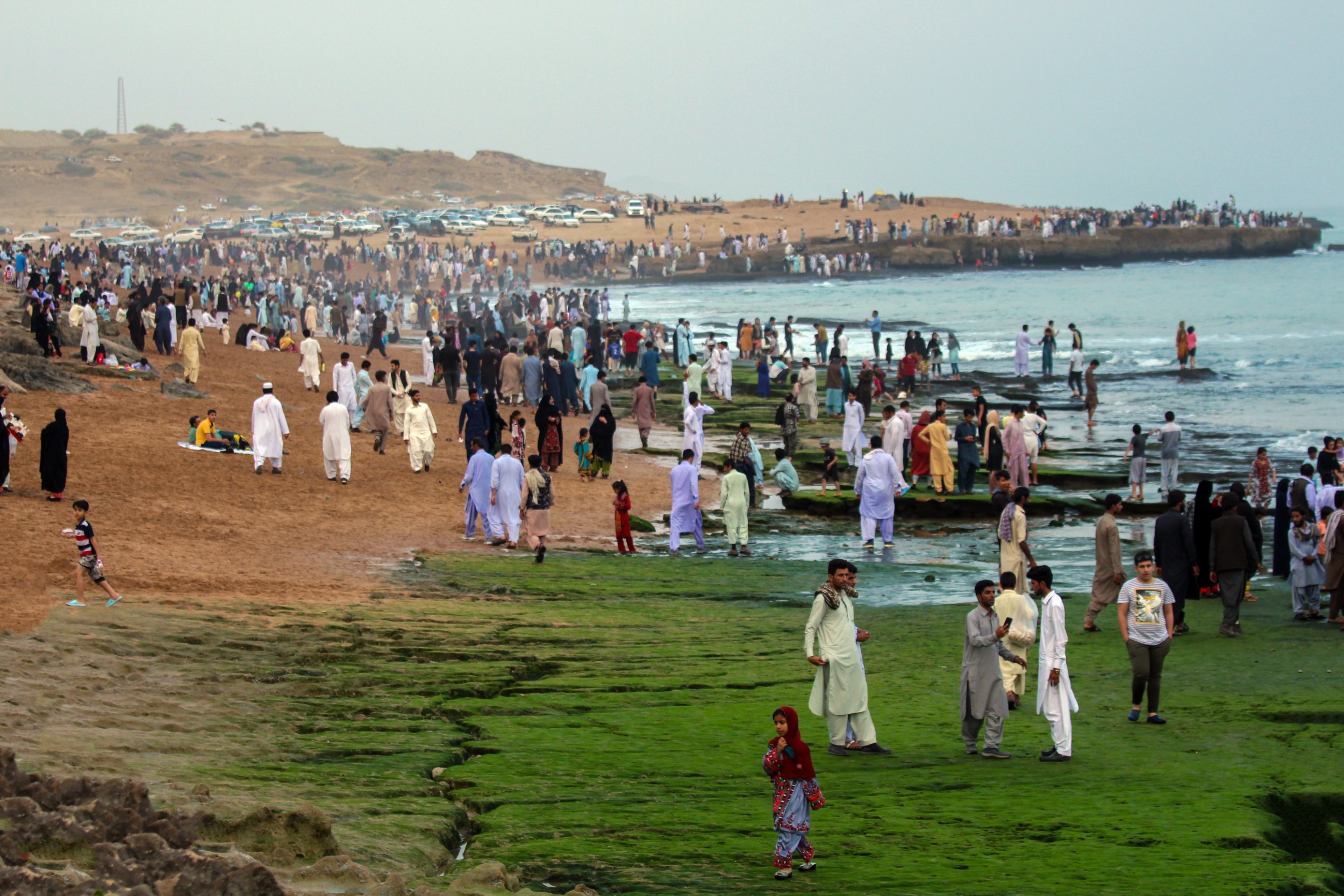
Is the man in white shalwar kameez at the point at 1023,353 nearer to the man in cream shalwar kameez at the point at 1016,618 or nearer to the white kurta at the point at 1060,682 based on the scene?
the man in cream shalwar kameez at the point at 1016,618

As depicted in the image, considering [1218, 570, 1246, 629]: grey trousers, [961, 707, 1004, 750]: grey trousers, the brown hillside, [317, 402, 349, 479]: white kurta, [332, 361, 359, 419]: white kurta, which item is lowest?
[961, 707, 1004, 750]: grey trousers

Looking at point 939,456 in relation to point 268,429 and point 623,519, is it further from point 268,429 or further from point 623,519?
point 268,429

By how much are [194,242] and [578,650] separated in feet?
230

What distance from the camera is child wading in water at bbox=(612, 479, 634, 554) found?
1602 cm

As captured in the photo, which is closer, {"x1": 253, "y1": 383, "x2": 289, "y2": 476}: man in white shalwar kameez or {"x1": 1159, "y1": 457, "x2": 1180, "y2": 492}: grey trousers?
{"x1": 253, "y1": 383, "x2": 289, "y2": 476}: man in white shalwar kameez

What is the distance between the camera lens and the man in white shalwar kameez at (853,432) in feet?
72.5

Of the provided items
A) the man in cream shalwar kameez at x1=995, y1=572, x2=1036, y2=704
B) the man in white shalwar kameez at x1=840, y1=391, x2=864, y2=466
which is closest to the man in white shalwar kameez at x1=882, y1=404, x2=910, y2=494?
the man in white shalwar kameez at x1=840, y1=391, x2=864, y2=466

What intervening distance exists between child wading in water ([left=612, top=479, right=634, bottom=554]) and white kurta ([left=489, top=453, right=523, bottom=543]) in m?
1.23

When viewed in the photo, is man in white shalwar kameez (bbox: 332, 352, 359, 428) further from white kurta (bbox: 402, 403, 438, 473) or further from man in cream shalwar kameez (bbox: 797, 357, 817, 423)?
man in cream shalwar kameez (bbox: 797, 357, 817, 423)

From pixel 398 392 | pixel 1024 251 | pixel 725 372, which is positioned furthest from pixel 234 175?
pixel 398 392

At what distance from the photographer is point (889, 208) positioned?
9606cm

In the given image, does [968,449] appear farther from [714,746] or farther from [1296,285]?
[1296,285]

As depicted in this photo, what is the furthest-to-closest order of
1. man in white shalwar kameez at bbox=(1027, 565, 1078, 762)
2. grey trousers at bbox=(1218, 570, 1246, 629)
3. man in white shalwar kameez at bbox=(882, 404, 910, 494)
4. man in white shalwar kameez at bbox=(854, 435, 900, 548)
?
1. man in white shalwar kameez at bbox=(882, 404, 910, 494)
2. man in white shalwar kameez at bbox=(854, 435, 900, 548)
3. grey trousers at bbox=(1218, 570, 1246, 629)
4. man in white shalwar kameez at bbox=(1027, 565, 1078, 762)

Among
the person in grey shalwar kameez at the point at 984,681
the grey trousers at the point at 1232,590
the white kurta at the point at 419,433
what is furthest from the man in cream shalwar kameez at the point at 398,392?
the person in grey shalwar kameez at the point at 984,681
